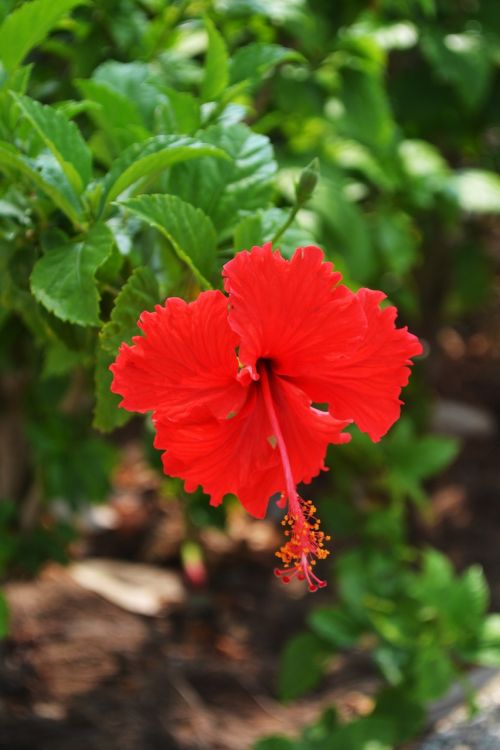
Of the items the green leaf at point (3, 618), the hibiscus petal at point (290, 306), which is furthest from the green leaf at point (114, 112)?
the green leaf at point (3, 618)

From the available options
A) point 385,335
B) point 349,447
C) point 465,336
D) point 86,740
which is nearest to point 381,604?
point 349,447

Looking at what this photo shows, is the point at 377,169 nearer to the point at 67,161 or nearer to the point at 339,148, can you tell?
the point at 339,148

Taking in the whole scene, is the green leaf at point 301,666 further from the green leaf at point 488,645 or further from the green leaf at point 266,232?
the green leaf at point 266,232

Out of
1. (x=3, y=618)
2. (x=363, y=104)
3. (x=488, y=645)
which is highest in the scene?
(x=363, y=104)

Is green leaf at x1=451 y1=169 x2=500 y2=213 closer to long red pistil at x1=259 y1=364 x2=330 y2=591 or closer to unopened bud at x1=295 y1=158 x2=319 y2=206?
unopened bud at x1=295 y1=158 x2=319 y2=206

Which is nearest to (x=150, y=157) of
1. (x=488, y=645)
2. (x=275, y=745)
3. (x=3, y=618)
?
(x=3, y=618)

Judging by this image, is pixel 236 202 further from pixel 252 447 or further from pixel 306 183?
pixel 252 447
